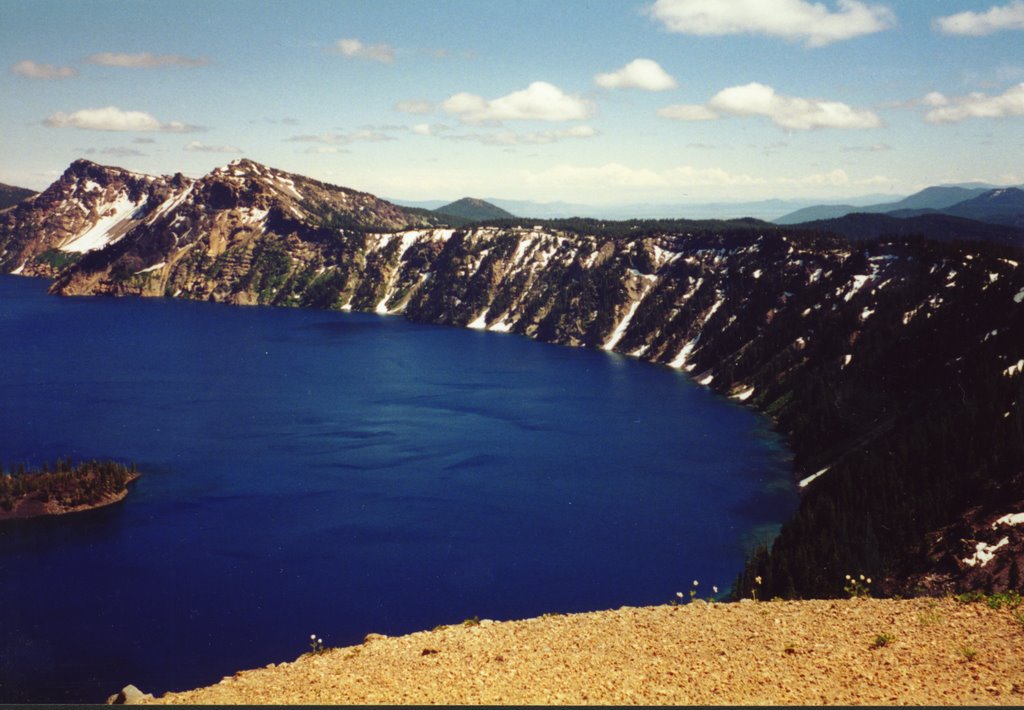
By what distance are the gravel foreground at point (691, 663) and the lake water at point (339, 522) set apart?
48.9 metres

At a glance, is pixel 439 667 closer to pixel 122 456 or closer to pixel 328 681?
pixel 328 681

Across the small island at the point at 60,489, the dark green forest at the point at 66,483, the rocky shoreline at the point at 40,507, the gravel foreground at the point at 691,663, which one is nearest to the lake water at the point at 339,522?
the rocky shoreline at the point at 40,507

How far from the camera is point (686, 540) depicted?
9781 cm

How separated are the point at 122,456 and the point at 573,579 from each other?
91495 millimetres

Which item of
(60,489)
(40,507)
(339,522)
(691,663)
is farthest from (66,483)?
(691,663)

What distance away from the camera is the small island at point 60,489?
107500 mm

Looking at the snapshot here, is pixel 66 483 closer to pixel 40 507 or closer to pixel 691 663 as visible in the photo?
pixel 40 507

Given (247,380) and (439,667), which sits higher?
(439,667)

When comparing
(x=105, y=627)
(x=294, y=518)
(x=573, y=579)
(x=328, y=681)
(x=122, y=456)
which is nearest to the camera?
(x=328, y=681)

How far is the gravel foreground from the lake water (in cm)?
4893

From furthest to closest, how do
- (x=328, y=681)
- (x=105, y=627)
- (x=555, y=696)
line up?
(x=105, y=627)
(x=328, y=681)
(x=555, y=696)

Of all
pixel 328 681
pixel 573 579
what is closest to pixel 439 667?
pixel 328 681

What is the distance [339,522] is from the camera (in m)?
103

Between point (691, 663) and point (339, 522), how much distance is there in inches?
3418
